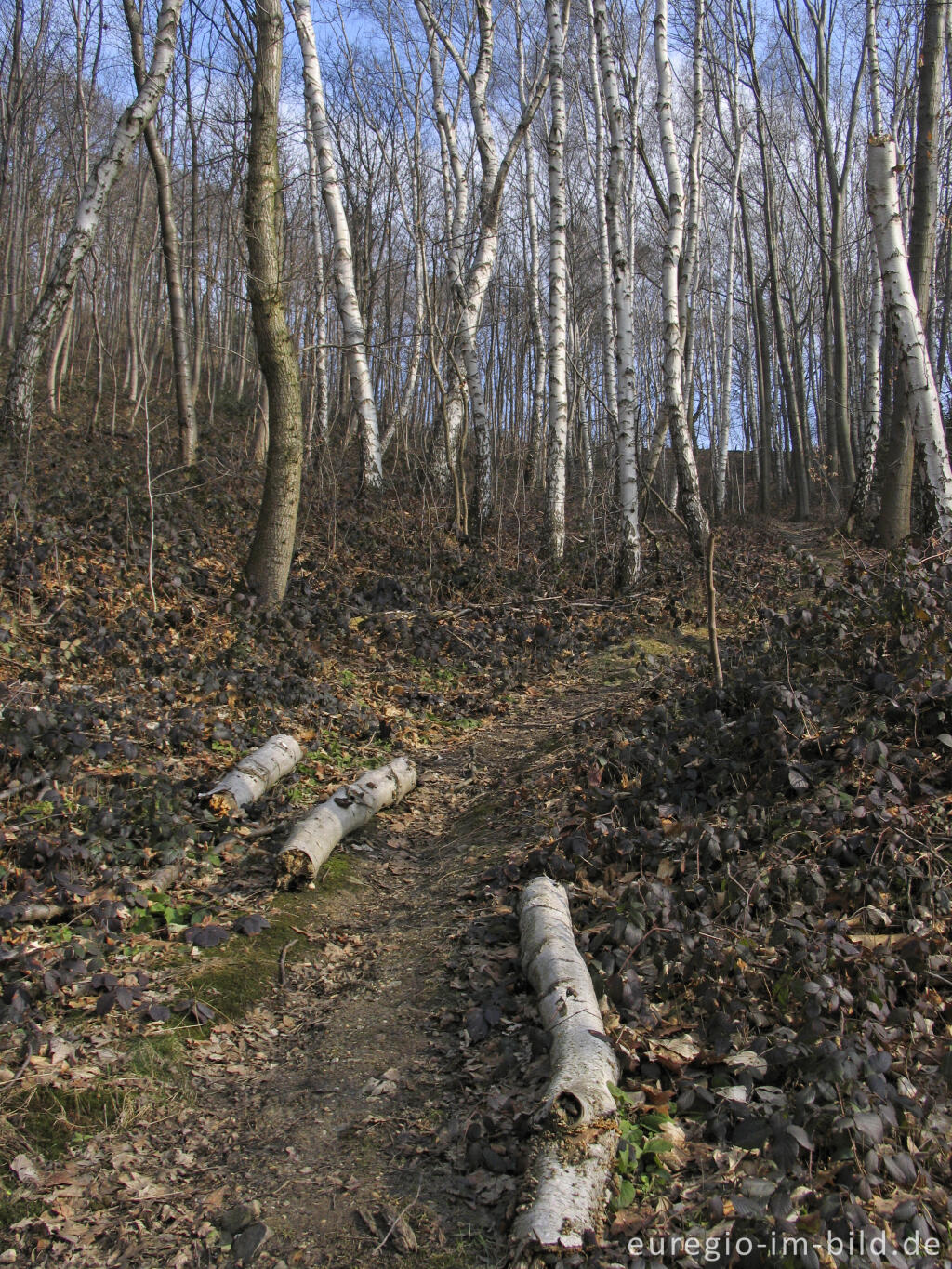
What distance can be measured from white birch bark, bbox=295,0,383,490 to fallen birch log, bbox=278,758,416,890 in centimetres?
685

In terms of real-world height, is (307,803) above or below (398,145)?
below

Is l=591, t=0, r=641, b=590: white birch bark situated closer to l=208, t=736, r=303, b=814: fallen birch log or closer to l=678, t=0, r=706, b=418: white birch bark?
l=678, t=0, r=706, b=418: white birch bark

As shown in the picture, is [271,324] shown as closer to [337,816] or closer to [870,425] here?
[337,816]

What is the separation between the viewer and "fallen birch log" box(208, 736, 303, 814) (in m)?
5.34

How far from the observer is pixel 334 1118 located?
10.3 feet

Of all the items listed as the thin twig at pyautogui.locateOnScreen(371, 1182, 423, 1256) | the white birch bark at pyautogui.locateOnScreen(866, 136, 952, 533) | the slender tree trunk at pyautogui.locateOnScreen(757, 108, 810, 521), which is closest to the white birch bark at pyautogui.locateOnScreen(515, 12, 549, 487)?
the slender tree trunk at pyautogui.locateOnScreen(757, 108, 810, 521)

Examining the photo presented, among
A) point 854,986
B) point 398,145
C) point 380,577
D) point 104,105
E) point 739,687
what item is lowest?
point 854,986

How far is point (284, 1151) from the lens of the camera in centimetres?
298

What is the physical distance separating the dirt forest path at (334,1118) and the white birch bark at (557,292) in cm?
759

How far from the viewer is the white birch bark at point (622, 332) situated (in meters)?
11.0

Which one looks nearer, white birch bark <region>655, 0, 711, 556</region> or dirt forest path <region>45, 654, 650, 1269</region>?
dirt forest path <region>45, 654, 650, 1269</region>

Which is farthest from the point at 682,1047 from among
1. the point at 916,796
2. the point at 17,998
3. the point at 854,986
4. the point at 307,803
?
the point at 307,803

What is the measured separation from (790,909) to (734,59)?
20.4 m

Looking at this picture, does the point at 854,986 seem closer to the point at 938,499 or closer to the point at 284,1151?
the point at 284,1151
